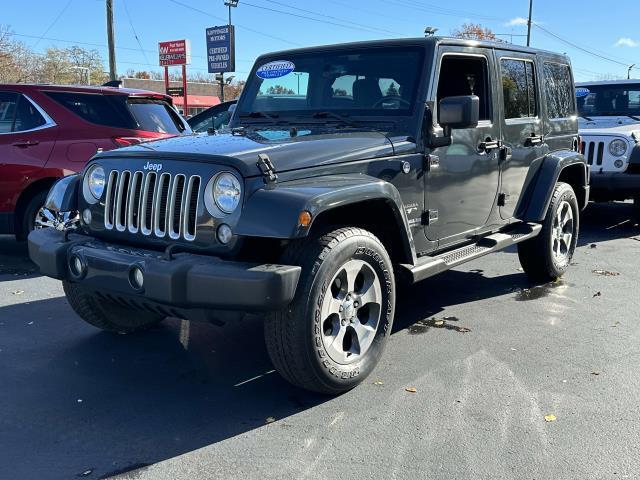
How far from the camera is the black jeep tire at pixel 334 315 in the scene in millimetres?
3168

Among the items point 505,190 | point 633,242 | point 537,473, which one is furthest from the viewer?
point 633,242

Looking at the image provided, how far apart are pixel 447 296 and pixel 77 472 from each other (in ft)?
11.7

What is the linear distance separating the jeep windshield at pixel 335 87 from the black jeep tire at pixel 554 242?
2.15 m

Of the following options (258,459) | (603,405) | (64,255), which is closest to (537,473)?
(603,405)

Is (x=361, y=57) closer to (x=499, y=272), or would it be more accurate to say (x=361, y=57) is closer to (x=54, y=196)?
(x=54, y=196)

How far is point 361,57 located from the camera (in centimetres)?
446

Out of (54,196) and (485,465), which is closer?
(485,465)

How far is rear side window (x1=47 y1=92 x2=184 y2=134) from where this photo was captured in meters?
6.83

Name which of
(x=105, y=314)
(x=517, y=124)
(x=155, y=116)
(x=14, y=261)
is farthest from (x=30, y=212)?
(x=517, y=124)

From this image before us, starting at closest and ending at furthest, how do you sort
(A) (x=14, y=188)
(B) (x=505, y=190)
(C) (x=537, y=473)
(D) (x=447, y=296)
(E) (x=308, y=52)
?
(C) (x=537, y=473), (E) (x=308, y=52), (B) (x=505, y=190), (D) (x=447, y=296), (A) (x=14, y=188)

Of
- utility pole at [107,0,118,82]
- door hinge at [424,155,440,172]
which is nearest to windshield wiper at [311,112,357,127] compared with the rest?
door hinge at [424,155,440,172]

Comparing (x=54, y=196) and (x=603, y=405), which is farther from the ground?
(x=54, y=196)

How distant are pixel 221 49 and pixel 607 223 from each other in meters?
27.9

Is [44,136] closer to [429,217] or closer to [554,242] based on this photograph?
[429,217]
